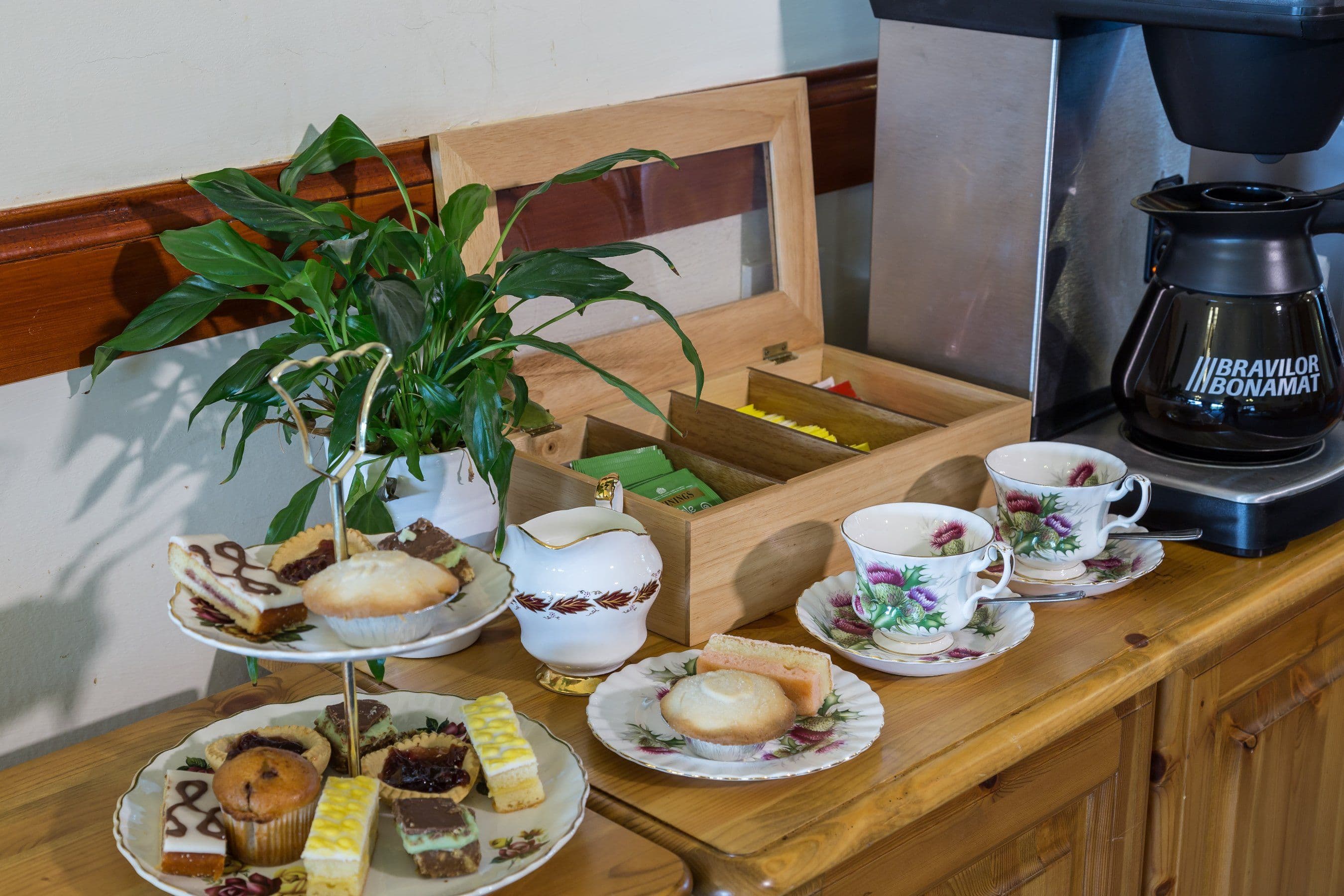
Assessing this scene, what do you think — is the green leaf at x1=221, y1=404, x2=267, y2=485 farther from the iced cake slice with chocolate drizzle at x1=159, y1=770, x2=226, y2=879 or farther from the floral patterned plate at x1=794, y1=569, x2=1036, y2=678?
the floral patterned plate at x1=794, y1=569, x2=1036, y2=678

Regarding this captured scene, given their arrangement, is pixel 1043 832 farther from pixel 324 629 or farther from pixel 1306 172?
pixel 1306 172

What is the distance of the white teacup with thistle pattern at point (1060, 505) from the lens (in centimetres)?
105

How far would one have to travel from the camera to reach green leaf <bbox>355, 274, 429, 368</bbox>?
0.83m

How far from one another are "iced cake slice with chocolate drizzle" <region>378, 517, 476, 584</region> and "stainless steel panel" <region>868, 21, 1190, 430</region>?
2.53 ft

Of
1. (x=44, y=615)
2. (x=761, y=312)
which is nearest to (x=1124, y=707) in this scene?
(x=761, y=312)

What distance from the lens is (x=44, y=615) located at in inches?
41.5

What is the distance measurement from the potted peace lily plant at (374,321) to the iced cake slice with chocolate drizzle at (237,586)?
0.20 m

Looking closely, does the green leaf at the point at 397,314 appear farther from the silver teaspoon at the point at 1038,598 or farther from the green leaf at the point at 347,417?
the silver teaspoon at the point at 1038,598

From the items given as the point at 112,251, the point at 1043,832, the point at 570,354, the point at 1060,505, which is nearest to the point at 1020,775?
the point at 1043,832

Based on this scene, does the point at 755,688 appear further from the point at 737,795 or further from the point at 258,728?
the point at 258,728

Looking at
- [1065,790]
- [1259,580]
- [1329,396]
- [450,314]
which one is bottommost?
[1065,790]

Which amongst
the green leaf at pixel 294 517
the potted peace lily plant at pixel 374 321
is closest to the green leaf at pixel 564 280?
the potted peace lily plant at pixel 374 321

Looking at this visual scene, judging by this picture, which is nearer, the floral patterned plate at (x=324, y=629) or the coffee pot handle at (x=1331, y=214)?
the floral patterned plate at (x=324, y=629)

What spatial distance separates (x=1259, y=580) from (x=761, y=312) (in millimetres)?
584
